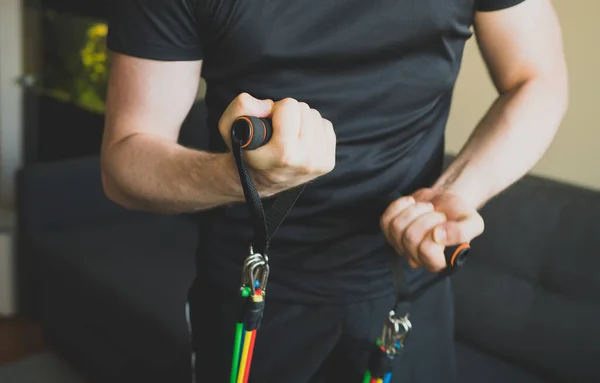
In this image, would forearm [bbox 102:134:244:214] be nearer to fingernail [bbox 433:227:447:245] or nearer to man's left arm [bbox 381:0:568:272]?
fingernail [bbox 433:227:447:245]

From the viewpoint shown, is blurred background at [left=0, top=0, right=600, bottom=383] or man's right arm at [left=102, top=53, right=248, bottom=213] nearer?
man's right arm at [left=102, top=53, right=248, bottom=213]

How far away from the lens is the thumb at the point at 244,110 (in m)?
0.54

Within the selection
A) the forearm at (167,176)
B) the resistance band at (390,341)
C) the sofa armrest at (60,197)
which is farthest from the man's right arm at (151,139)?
the sofa armrest at (60,197)

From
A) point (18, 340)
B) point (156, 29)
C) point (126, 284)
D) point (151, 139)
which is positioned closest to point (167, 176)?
point (151, 139)

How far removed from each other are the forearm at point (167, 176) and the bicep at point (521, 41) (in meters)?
0.47

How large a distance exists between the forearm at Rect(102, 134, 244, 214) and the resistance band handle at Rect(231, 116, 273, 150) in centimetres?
7

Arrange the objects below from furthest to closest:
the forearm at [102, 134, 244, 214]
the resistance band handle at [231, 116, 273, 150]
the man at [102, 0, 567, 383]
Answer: the man at [102, 0, 567, 383] < the forearm at [102, 134, 244, 214] < the resistance band handle at [231, 116, 273, 150]

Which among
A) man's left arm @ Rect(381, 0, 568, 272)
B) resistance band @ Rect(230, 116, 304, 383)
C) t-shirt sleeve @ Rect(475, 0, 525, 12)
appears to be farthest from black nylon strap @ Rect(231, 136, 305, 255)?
t-shirt sleeve @ Rect(475, 0, 525, 12)

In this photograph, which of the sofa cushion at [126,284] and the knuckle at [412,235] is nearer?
the knuckle at [412,235]

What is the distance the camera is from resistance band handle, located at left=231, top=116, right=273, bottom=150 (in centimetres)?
52

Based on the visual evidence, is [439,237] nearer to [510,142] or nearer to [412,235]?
[412,235]

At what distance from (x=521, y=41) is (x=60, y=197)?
1.90m

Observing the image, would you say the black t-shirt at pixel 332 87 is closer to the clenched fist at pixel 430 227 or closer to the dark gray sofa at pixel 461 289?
the clenched fist at pixel 430 227

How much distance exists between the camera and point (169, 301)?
188 centimetres
